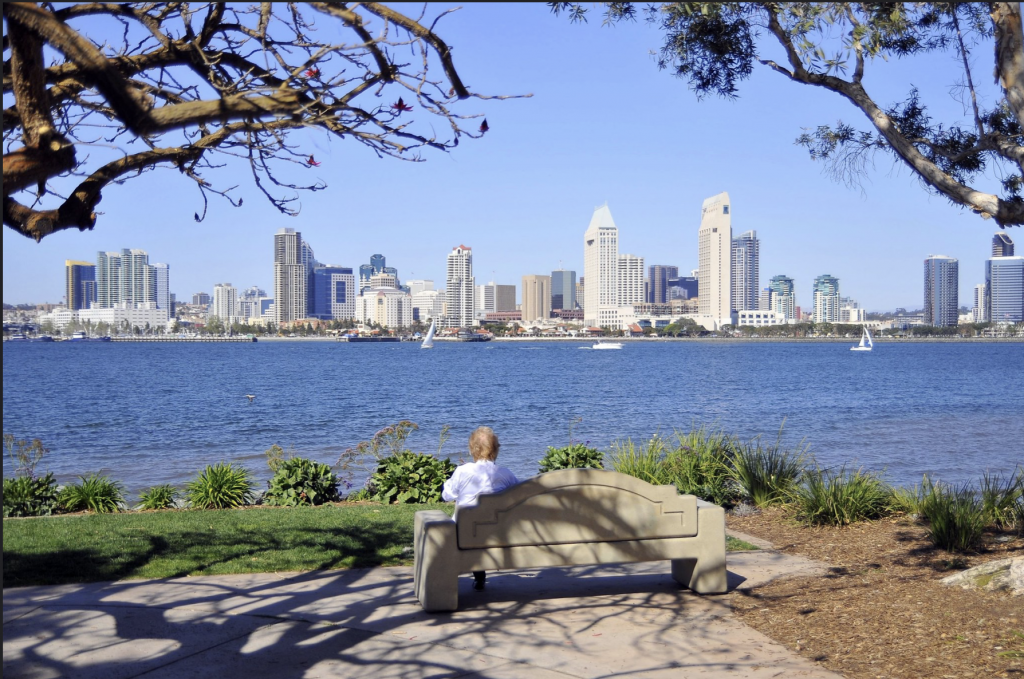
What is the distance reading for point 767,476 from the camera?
411 inches

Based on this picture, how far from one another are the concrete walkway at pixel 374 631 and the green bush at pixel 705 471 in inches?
143

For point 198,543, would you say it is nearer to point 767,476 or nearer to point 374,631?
point 374,631

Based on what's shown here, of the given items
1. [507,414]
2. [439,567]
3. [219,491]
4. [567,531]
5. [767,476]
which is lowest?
[507,414]

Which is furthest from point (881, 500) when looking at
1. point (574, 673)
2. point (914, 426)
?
point (914, 426)

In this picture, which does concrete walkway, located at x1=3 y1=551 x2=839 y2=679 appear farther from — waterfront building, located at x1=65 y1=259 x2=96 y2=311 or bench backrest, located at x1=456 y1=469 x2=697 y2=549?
waterfront building, located at x1=65 y1=259 x2=96 y2=311

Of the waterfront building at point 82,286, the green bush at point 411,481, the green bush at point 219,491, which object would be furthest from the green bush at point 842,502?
the waterfront building at point 82,286

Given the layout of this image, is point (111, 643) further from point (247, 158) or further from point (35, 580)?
point (247, 158)

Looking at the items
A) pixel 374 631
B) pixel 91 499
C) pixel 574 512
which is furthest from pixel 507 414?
pixel 374 631

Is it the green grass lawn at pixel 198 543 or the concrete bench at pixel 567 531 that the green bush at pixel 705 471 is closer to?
the green grass lawn at pixel 198 543

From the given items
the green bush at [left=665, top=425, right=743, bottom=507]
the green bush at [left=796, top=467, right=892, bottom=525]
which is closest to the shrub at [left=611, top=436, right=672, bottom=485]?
the green bush at [left=665, top=425, right=743, bottom=507]

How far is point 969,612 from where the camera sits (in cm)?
557

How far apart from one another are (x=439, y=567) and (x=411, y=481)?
4981 mm

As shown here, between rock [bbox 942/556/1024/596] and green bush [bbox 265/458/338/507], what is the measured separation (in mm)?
A: 7032

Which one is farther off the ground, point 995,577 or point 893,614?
point 995,577
